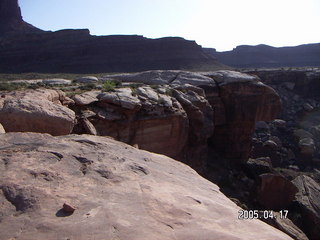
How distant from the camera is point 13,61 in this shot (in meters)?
58.6

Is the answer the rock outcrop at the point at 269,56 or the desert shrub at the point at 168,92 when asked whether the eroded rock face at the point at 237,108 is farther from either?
the rock outcrop at the point at 269,56

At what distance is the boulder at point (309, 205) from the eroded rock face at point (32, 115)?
32.2ft

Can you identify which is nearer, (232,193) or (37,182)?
(37,182)

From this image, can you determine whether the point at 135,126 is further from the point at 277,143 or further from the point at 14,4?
the point at 14,4

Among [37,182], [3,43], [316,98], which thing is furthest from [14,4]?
[37,182]

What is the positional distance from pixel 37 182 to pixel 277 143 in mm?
25897

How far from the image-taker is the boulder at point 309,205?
41.9 feet

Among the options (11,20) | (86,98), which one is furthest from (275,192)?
(11,20)

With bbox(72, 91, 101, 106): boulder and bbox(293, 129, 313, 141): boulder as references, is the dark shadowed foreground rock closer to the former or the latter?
bbox(72, 91, 101, 106): boulder

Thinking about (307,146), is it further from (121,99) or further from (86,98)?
(86,98)

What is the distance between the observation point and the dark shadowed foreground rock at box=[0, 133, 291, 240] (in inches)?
107

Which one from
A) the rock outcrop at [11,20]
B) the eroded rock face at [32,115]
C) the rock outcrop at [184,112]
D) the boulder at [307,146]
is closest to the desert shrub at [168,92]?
the rock outcrop at [184,112]

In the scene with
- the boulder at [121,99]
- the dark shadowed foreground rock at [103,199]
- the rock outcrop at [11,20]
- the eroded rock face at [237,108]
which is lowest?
the eroded rock face at [237,108]

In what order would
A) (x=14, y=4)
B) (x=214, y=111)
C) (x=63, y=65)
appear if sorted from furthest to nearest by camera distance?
1. (x=14, y=4)
2. (x=63, y=65)
3. (x=214, y=111)
